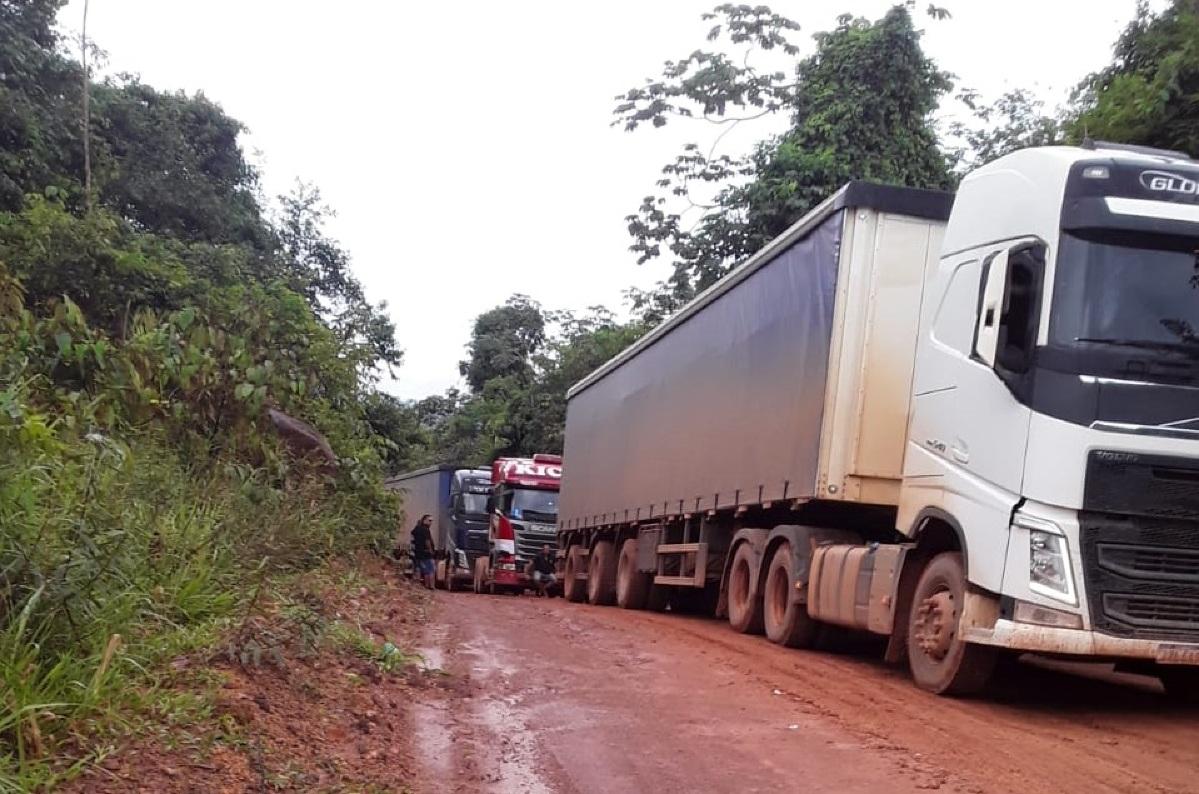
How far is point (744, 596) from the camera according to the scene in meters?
11.0

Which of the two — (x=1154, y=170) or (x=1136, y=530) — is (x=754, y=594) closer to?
(x=1136, y=530)

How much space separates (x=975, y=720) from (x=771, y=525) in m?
4.96

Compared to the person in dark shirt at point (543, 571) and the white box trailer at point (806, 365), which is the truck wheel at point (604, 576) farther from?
the person in dark shirt at point (543, 571)

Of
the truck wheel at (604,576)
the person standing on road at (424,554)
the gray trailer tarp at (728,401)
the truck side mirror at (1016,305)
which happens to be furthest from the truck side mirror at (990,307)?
the person standing on road at (424,554)

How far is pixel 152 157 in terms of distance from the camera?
2434cm

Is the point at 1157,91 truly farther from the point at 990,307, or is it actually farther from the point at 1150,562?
the point at 1150,562

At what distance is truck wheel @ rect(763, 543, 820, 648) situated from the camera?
9.45 metres

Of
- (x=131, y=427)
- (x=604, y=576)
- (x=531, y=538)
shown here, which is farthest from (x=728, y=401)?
(x=531, y=538)

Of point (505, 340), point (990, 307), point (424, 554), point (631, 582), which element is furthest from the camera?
point (505, 340)

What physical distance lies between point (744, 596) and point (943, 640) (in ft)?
13.1

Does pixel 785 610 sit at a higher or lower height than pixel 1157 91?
lower

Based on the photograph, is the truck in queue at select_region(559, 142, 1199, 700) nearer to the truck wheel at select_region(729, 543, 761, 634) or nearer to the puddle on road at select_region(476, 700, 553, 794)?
the truck wheel at select_region(729, 543, 761, 634)

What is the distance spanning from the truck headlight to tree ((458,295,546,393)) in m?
36.5

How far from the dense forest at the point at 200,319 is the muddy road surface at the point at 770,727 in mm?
1505
